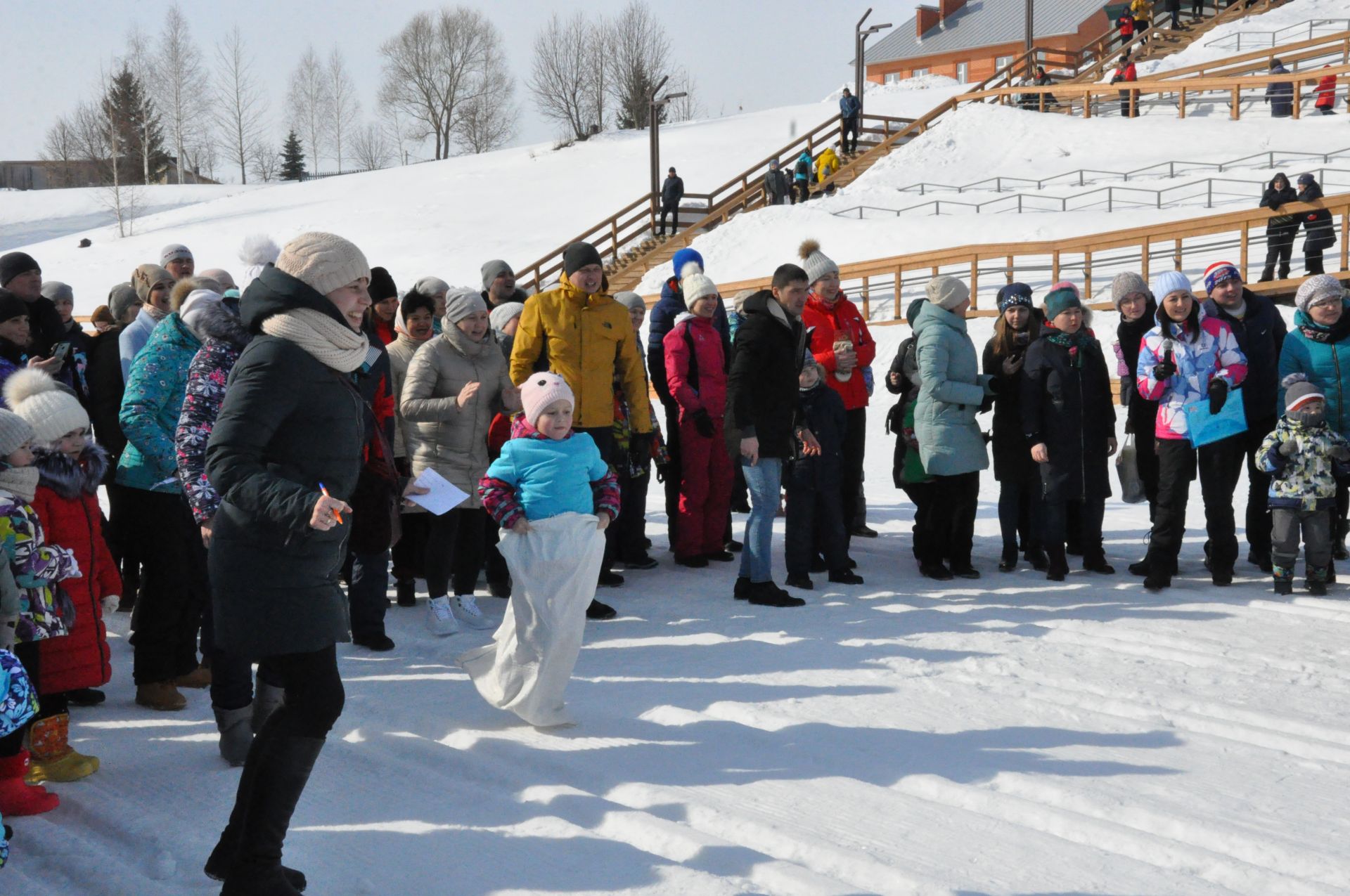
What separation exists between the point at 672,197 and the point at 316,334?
2495 cm

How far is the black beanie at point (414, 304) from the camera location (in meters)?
6.71

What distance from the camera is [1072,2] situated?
58.3 metres

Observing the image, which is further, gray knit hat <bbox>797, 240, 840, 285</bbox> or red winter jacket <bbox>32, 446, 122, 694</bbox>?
gray knit hat <bbox>797, 240, 840, 285</bbox>

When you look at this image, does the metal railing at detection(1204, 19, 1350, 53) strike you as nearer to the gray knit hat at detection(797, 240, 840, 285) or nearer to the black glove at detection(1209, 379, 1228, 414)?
the gray knit hat at detection(797, 240, 840, 285)

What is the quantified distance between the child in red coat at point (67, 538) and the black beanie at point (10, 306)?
2.91 feet

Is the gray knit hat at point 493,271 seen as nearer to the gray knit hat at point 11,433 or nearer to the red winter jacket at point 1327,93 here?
the gray knit hat at point 11,433

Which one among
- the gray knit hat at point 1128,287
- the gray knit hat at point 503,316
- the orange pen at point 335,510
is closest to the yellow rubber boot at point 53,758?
the orange pen at point 335,510

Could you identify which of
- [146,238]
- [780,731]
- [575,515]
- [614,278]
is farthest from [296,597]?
[146,238]

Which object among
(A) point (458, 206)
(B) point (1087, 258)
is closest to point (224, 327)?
(B) point (1087, 258)

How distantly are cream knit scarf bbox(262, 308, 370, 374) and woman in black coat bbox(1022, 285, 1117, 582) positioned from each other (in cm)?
482

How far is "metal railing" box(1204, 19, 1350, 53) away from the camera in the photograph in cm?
3141

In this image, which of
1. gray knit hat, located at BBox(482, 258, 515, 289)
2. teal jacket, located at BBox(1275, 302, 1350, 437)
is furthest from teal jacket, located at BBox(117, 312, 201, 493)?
teal jacket, located at BBox(1275, 302, 1350, 437)

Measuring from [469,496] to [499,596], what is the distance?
0.95 metres

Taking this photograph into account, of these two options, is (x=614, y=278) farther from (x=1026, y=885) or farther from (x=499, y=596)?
(x=1026, y=885)
